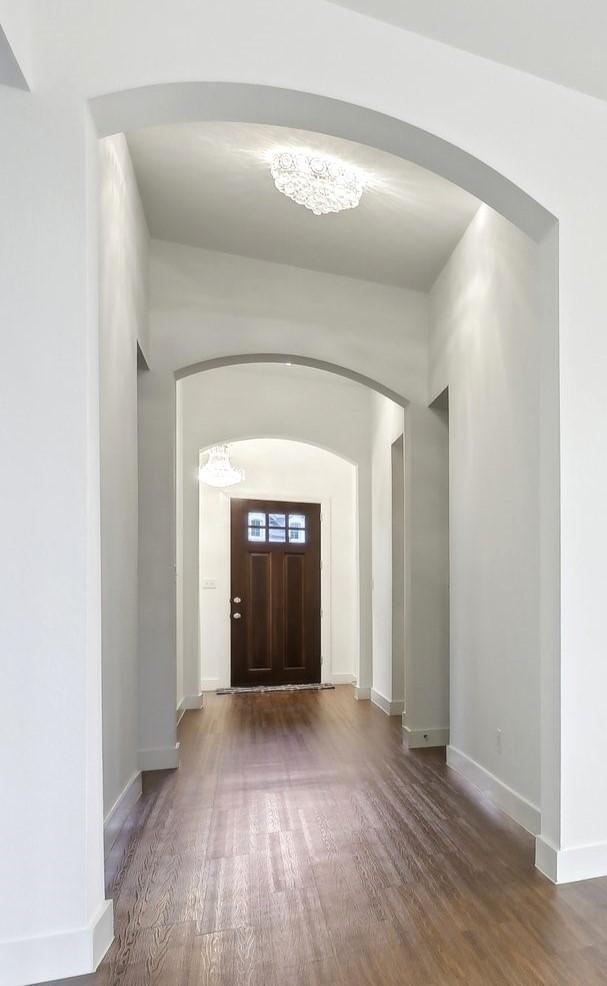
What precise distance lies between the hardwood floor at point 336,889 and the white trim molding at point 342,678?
2.92m

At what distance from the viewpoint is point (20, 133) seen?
1575 mm

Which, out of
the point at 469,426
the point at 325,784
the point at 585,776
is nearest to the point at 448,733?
the point at 325,784

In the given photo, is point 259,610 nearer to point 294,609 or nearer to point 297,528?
point 294,609

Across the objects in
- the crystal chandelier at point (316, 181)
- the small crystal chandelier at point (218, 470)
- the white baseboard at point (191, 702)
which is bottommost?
the white baseboard at point (191, 702)

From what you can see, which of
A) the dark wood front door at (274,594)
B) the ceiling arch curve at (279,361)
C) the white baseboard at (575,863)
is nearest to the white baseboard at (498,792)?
the white baseboard at (575,863)

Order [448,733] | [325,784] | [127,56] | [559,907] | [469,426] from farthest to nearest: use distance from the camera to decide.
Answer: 1. [448,733]
2. [469,426]
3. [325,784]
4. [559,907]
5. [127,56]

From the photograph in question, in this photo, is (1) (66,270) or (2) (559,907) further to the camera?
(2) (559,907)

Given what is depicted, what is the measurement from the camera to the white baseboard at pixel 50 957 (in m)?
1.46

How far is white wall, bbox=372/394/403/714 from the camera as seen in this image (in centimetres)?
475

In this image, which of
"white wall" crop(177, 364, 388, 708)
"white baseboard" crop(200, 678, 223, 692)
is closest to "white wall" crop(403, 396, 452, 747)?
"white wall" crop(177, 364, 388, 708)

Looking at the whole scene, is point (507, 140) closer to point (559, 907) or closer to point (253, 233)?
point (253, 233)

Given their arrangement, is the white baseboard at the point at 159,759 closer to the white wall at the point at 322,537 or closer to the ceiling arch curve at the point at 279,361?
the ceiling arch curve at the point at 279,361

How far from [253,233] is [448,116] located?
171 cm

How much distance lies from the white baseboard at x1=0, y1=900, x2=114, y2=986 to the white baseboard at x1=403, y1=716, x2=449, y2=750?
2604 mm
